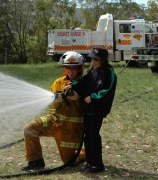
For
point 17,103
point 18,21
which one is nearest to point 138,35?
point 18,21

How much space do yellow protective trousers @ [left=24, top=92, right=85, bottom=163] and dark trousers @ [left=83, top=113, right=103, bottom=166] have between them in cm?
17

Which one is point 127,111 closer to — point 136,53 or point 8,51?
point 136,53

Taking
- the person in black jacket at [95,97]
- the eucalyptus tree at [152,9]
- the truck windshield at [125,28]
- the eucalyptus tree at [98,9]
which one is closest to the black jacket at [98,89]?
the person in black jacket at [95,97]

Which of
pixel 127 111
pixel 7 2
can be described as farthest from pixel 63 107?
pixel 7 2

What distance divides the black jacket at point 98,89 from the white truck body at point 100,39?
20180 mm

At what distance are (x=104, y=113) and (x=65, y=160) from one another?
795mm

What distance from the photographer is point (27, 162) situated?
19.3 feet

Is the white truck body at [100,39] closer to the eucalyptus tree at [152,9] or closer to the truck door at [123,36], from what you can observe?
the truck door at [123,36]

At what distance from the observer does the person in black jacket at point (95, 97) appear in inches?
208

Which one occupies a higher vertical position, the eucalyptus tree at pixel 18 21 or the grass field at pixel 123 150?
the eucalyptus tree at pixel 18 21

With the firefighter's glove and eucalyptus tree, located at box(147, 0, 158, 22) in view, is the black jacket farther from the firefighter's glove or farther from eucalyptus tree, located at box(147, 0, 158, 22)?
eucalyptus tree, located at box(147, 0, 158, 22)

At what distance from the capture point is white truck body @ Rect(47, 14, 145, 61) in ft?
84.4

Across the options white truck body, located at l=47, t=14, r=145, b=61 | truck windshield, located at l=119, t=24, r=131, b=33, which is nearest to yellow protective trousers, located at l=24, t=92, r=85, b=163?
white truck body, located at l=47, t=14, r=145, b=61

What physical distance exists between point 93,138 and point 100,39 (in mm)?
20894
